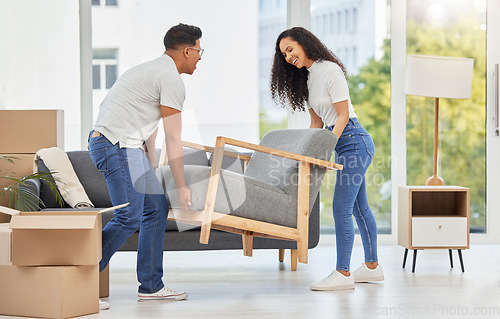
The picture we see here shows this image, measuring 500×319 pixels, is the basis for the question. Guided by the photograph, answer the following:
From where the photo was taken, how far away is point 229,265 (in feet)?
12.9

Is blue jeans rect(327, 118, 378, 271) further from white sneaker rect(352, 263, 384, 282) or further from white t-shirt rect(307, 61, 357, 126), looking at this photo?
white sneaker rect(352, 263, 384, 282)

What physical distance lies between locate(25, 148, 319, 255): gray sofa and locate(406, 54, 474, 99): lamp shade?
1.28m

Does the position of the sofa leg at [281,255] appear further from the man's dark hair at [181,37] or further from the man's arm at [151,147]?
the man's dark hair at [181,37]

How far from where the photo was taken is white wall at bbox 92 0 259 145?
15.4 ft

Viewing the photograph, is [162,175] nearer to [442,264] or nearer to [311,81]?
[311,81]

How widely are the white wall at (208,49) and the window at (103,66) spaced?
1.9 inches

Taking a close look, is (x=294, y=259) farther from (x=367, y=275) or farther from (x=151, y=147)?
(x=151, y=147)

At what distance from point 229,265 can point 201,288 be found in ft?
2.53

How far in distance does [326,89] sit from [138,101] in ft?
2.94

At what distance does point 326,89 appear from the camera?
9.75ft

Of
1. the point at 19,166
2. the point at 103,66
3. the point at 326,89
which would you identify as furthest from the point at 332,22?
the point at 19,166

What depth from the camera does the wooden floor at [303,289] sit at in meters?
2.60

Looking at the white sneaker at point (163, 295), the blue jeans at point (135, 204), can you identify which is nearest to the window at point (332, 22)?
the blue jeans at point (135, 204)

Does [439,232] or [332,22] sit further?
[332,22]
